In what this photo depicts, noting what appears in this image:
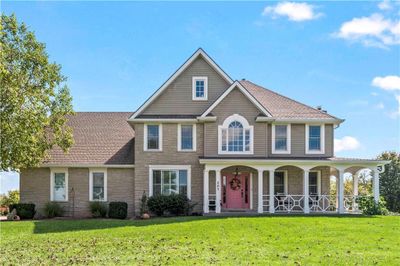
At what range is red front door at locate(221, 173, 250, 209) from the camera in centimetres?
2664

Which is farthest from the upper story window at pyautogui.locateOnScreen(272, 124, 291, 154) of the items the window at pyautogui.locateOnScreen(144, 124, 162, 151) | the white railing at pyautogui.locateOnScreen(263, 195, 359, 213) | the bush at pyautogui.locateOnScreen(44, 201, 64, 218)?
the bush at pyautogui.locateOnScreen(44, 201, 64, 218)

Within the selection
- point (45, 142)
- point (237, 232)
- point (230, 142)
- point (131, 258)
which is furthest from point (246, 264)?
point (45, 142)

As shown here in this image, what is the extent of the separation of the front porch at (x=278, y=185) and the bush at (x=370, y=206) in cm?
34

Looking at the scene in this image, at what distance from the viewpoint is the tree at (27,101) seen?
22.8 m

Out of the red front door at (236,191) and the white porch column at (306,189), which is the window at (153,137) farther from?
the white porch column at (306,189)

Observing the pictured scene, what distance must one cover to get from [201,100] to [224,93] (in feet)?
5.44

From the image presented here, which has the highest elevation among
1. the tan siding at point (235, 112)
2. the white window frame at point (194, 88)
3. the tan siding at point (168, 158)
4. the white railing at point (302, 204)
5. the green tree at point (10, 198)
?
the white window frame at point (194, 88)

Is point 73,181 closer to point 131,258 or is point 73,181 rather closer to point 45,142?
point 45,142

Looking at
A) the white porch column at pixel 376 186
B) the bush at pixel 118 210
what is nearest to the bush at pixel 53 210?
the bush at pixel 118 210

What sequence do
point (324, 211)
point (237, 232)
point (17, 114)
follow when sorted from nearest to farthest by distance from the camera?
point (237, 232)
point (17, 114)
point (324, 211)

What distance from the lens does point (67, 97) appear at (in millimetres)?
25875

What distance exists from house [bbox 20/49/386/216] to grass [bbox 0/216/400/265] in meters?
4.89

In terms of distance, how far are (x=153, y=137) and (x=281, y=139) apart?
7409 millimetres

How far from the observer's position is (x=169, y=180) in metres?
26.2
